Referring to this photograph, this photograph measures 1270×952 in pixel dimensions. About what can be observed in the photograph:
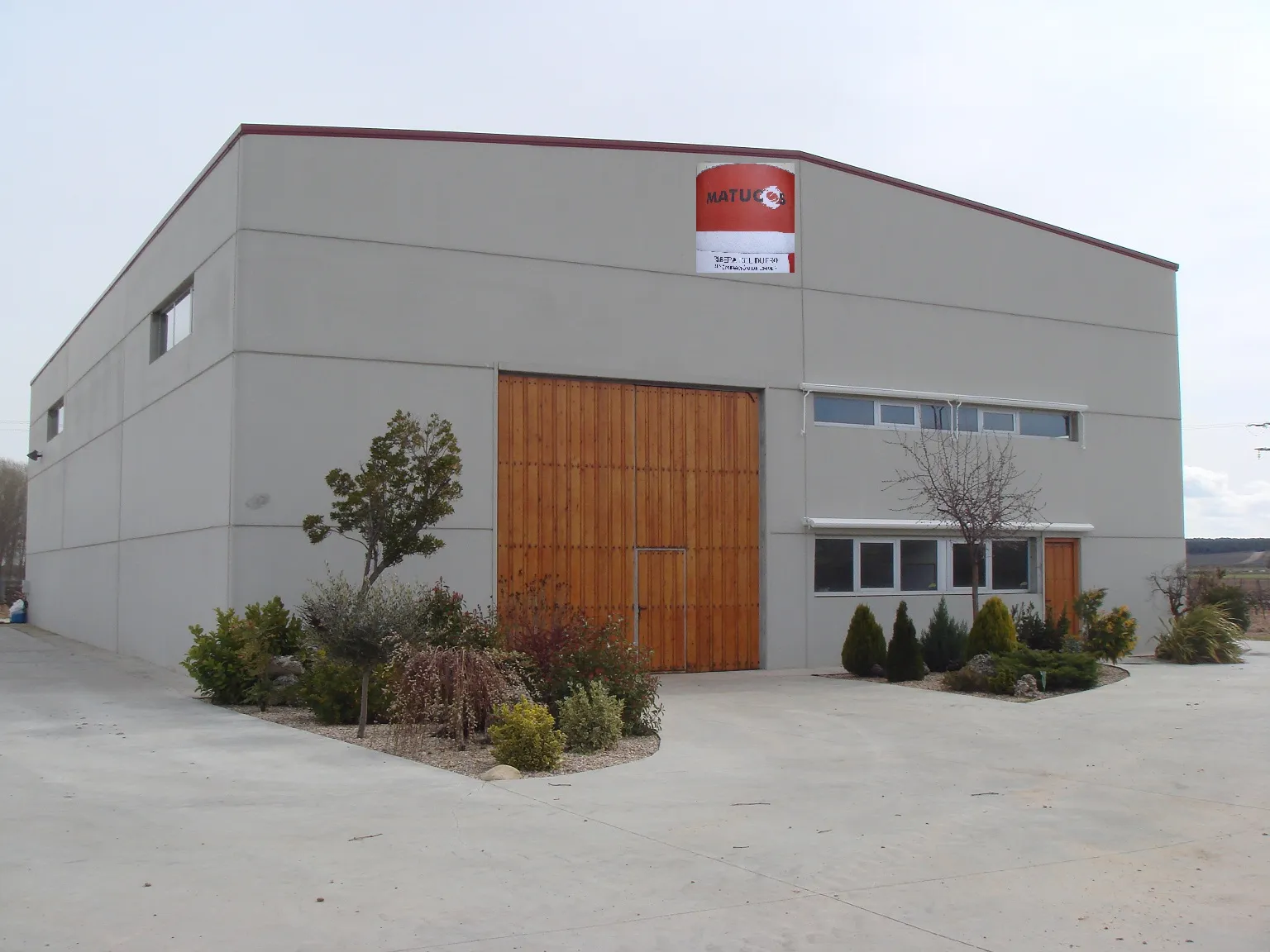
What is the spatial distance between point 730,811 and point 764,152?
14.0 metres

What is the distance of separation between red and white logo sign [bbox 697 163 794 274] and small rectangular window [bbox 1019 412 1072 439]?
6.15 m

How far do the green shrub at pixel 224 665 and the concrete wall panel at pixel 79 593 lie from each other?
1041 cm

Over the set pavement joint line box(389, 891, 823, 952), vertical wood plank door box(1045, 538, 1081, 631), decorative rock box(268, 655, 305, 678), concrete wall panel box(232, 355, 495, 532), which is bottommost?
pavement joint line box(389, 891, 823, 952)

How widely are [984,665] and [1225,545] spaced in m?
73.1

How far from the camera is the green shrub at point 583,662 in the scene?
40.9 feet

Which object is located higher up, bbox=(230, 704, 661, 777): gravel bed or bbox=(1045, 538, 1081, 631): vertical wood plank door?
bbox=(1045, 538, 1081, 631): vertical wood plank door

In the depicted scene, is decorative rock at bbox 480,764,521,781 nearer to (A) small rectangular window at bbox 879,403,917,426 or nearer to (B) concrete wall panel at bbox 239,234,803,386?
(B) concrete wall panel at bbox 239,234,803,386

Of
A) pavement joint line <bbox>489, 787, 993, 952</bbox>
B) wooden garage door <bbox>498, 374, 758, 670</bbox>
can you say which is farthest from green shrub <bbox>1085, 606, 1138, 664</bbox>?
pavement joint line <bbox>489, 787, 993, 952</bbox>

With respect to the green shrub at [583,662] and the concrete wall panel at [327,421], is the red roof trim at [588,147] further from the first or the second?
the green shrub at [583,662]

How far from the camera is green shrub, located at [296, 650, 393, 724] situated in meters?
13.0

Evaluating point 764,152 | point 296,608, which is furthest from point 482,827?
point 764,152

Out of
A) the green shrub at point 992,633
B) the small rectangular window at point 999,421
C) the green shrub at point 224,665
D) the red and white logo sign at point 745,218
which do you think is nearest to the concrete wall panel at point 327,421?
the green shrub at point 224,665

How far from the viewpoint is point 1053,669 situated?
16.5 meters

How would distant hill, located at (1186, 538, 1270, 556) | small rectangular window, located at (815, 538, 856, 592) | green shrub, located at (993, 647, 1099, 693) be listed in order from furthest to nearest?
distant hill, located at (1186, 538, 1270, 556) < small rectangular window, located at (815, 538, 856, 592) < green shrub, located at (993, 647, 1099, 693)
